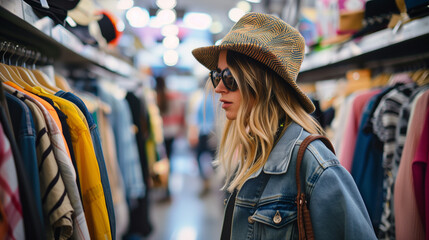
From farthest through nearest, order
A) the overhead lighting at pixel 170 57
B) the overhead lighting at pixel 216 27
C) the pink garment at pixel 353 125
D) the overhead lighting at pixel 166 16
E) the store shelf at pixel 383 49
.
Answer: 1. the overhead lighting at pixel 170 57
2. the overhead lighting at pixel 216 27
3. the overhead lighting at pixel 166 16
4. the pink garment at pixel 353 125
5. the store shelf at pixel 383 49

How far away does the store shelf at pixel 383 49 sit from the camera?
124 centimetres

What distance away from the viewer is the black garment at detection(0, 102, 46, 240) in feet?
2.27

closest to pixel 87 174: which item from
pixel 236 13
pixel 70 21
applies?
pixel 70 21

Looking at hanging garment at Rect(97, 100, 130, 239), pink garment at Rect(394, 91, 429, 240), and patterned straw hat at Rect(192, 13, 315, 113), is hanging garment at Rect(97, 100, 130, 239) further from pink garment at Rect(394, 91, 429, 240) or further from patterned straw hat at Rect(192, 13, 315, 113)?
pink garment at Rect(394, 91, 429, 240)

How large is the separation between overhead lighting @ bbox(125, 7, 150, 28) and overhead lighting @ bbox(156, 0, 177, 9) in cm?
38

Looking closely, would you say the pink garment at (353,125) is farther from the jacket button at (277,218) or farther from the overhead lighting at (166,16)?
the overhead lighting at (166,16)

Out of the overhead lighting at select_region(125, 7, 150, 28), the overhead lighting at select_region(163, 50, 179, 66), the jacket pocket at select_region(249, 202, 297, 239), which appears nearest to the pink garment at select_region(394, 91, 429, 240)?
the jacket pocket at select_region(249, 202, 297, 239)

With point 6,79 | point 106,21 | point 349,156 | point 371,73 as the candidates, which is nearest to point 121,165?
point 106,21

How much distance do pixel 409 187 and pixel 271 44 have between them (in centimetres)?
92

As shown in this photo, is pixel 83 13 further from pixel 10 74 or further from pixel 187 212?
pixel 187 212

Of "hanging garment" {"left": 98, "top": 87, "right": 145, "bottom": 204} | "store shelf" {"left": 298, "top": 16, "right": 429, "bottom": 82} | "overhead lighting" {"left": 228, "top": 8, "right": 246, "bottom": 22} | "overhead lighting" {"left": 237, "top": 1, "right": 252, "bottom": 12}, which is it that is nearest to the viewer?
"store shelf" {"left": 298, "top": 16, "right": 429, "bottom": 82}

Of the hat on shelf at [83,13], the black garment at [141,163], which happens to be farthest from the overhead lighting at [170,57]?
the hat on shelf at [83,13]

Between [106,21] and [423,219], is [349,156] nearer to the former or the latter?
[423,219]

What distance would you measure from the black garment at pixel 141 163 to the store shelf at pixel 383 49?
180 centimetres
